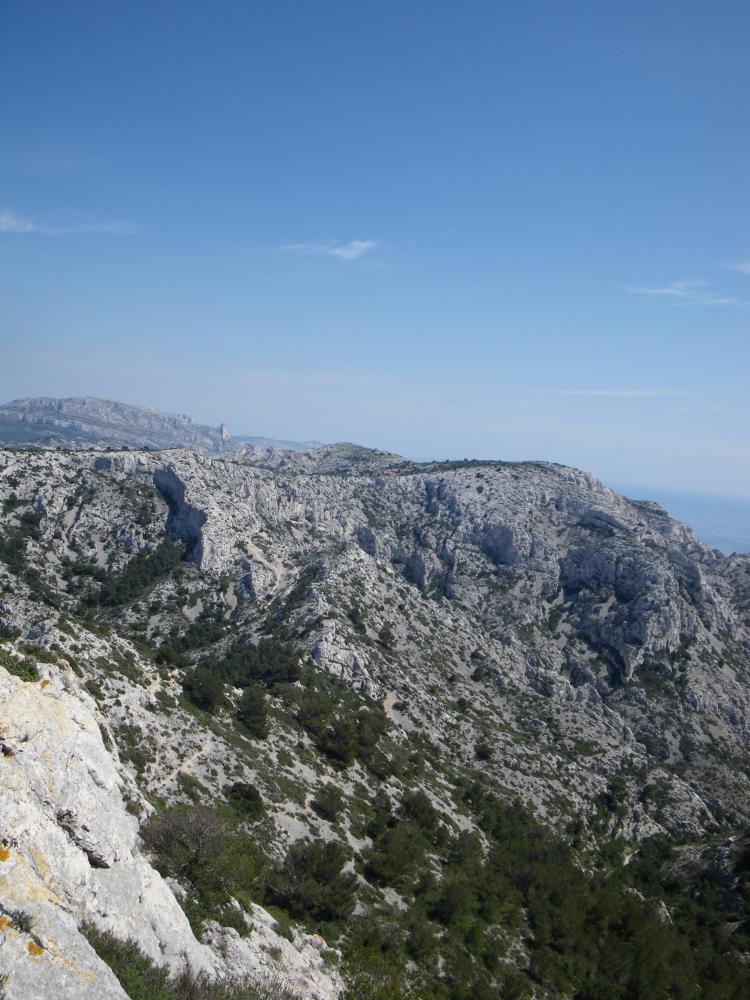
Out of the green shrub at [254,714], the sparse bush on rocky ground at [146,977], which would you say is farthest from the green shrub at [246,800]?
the sparse bush on rocky ground at [146,977]

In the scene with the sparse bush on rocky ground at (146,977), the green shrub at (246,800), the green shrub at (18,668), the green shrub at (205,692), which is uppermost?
the green shrub at (18,668)

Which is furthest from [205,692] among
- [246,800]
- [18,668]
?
[18,668]

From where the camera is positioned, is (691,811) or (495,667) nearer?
(691,811)

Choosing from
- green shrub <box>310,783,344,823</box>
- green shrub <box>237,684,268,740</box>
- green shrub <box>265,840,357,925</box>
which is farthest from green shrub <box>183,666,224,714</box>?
green shrub <box>265,840,357,925</box>

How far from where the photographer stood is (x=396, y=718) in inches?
2827

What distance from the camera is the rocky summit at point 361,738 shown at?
1761 cm

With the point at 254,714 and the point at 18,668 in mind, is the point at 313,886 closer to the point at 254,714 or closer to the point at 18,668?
the point at 18,668

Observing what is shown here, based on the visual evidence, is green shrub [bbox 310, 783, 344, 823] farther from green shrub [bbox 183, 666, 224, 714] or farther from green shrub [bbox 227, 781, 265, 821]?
green shrub [bbox 183, 666, 224, 714]

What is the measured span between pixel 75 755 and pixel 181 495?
4079 inches

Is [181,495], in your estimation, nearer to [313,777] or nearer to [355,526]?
[355,526]

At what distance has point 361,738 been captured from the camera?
182ft

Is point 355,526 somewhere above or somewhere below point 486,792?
above

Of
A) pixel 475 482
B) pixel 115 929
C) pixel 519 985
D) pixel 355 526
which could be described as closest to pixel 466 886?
pixel 519 985

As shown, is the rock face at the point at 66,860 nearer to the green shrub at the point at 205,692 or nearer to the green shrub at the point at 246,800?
the green shrub at the point at 246,800
